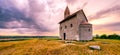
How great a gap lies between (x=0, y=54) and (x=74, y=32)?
60.0 ft

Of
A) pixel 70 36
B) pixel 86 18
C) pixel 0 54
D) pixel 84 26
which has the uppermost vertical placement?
pixel 86 18

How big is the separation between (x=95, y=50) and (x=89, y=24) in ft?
39.2

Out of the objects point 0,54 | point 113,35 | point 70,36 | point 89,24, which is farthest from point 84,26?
point 113,35

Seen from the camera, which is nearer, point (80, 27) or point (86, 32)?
point (80, 27)

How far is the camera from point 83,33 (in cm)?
3128

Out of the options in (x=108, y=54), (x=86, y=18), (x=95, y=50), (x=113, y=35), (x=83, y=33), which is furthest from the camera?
(x=113, y=35)

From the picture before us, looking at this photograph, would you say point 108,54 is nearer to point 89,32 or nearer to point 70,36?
point 89,32

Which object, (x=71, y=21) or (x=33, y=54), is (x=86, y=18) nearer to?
(x=71, y=21)

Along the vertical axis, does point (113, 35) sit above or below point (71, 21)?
below

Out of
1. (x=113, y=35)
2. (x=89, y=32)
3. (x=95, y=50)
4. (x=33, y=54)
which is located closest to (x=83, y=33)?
(x=89, y=32)

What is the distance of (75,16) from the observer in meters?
32.3

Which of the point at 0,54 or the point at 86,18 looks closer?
the point at 0,54

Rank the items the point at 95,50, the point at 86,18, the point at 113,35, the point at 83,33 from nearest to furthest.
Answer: the point at 95,50
the point at 83,33
the point at 86,18
the point at 113,35

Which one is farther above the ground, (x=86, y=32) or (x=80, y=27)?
(x=80, y=27)
